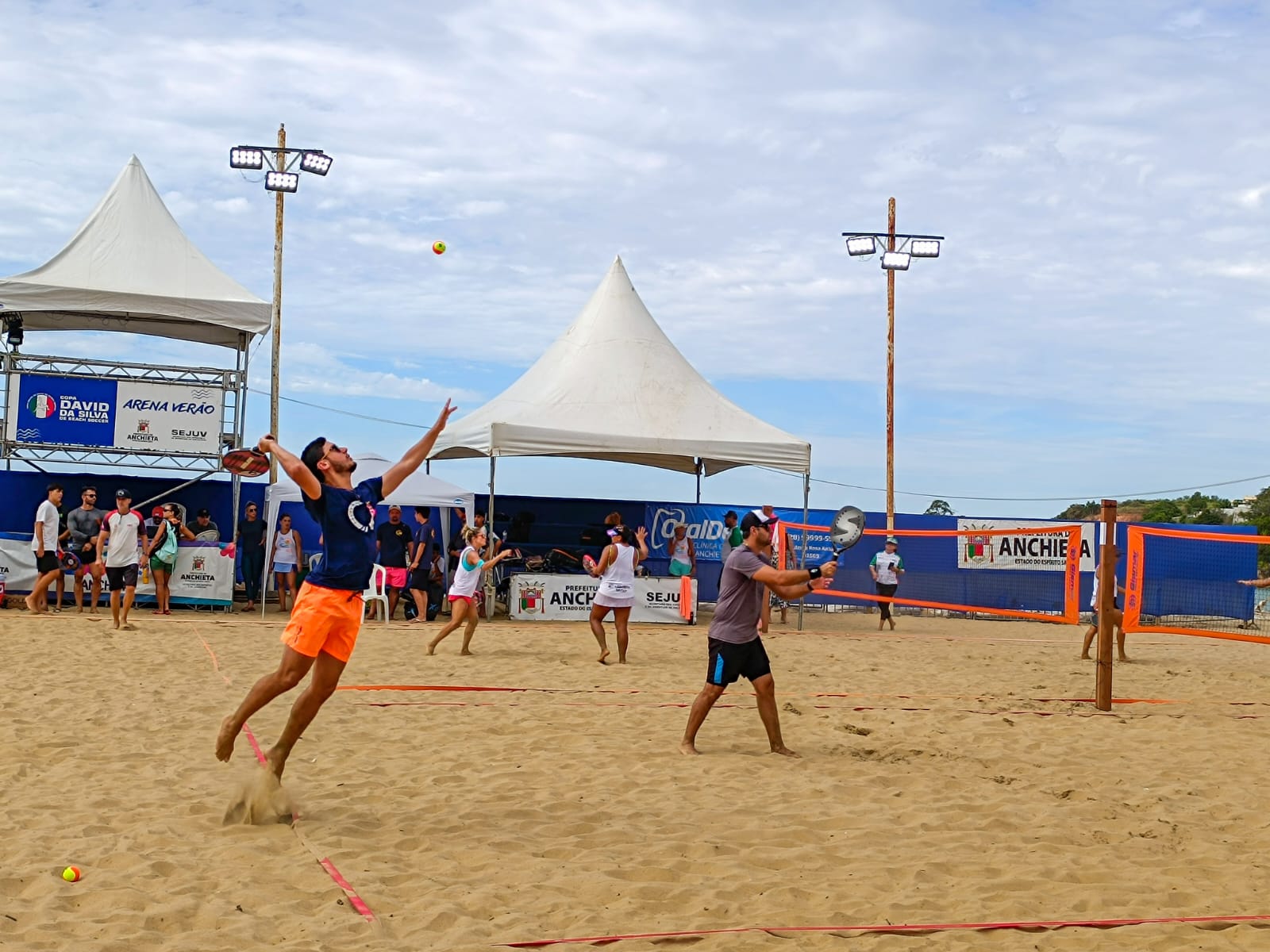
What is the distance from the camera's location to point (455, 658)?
1273cm

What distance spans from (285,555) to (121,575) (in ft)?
12.8

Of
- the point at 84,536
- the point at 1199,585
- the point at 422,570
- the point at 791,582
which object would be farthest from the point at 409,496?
the point at 1199,585

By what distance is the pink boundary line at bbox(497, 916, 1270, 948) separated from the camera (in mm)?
4137

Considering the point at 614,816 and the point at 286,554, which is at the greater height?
the point at 286,554

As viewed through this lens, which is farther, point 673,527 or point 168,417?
point 673,527

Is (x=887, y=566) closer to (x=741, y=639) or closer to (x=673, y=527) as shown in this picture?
(x=673, y=527)

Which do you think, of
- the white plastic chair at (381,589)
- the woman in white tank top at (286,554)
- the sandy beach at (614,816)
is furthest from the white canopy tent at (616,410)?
the sandy beach at (614,816)

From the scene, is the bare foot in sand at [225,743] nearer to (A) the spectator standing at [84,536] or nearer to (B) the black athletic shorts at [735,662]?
(B) the black athletic shorts at [735,662]

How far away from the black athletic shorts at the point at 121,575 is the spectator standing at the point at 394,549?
11.0 feet

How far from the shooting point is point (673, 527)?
21219 mm

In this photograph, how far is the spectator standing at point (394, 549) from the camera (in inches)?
677

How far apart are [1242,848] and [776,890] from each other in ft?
8.23

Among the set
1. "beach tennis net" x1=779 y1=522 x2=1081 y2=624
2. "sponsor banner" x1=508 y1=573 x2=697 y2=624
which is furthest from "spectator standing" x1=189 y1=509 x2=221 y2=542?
"beach tennis net" x1=779 y1=522 x2=1081 y2=624

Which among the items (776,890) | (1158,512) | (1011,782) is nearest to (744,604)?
(1011,782)
